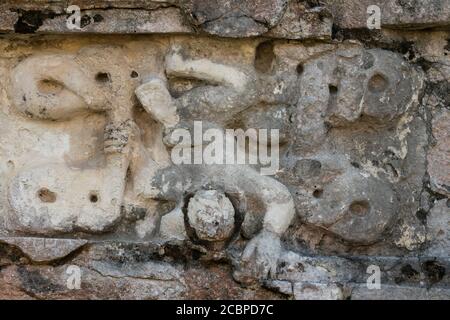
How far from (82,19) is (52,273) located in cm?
95

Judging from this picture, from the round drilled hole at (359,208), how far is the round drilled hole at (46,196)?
112 centimetres

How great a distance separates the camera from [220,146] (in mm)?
5641

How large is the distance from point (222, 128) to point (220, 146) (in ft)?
0.24

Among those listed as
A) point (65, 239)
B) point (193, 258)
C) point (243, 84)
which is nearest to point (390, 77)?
point (243, 84)

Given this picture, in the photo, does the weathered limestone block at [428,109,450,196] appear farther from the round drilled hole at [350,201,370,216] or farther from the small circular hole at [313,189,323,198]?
the small circular hole at [313,189,323,198]

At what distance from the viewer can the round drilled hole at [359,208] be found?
5.63m

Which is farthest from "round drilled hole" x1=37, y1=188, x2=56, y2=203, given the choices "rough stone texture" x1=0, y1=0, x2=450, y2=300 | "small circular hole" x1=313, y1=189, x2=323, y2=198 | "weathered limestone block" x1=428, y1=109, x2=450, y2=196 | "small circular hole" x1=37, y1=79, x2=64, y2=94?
"weathered limestone block" x1=428, y1=109, x2=450, y2=196

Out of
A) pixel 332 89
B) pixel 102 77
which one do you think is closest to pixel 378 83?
pixel 332 89

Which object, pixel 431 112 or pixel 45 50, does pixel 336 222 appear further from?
pixel 45 50

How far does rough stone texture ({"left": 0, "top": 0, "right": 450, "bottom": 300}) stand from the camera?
18.2 ft

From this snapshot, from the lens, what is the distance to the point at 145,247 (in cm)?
559

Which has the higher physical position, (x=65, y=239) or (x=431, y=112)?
(x=431, y=112)

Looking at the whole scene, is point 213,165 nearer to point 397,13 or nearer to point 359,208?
point 359,208

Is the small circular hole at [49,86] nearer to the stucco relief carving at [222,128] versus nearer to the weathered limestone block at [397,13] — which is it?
the stucco relief carving at [222,128]
